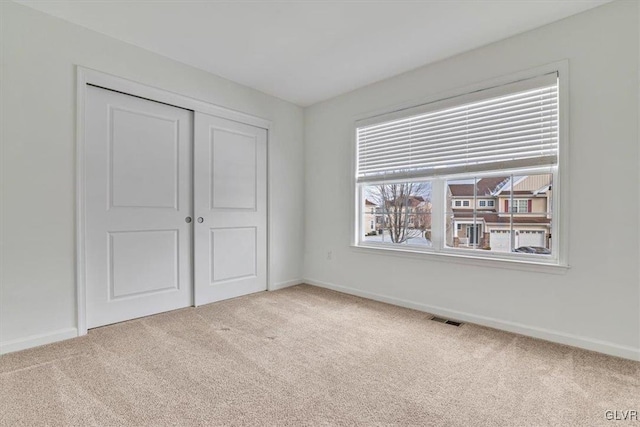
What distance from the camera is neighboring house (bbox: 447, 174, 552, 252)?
255cm

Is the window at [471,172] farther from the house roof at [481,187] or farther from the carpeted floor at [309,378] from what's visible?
the carpeted floor at [309,378]

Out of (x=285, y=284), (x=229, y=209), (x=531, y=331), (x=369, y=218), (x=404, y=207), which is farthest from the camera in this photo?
(x=285, y=284)

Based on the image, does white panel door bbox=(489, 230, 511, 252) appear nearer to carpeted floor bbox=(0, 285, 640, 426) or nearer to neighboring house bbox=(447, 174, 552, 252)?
neighboring house bbox=(447, 174, 552, 252)

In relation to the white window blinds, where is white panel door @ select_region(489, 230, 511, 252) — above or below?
below

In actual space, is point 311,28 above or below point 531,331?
above

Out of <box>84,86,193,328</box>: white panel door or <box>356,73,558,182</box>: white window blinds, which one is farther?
<box>84,86,193,328</box>: white panel door

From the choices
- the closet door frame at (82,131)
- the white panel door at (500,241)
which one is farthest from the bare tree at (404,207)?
the closet door frame at (82,131)

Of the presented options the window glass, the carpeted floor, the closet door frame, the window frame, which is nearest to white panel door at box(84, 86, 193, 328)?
the closet door frame

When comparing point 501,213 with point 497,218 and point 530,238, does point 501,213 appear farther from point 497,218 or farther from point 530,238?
point 530,238

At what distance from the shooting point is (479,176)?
2.86 m

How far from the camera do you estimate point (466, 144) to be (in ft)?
9.52

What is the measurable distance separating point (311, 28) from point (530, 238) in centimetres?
251

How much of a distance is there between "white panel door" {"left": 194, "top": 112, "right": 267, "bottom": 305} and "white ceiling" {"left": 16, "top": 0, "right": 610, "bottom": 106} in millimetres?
765

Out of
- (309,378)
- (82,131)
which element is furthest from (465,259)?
(82,131)
